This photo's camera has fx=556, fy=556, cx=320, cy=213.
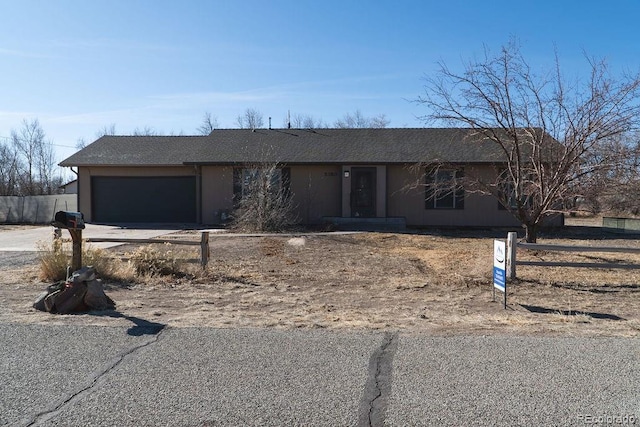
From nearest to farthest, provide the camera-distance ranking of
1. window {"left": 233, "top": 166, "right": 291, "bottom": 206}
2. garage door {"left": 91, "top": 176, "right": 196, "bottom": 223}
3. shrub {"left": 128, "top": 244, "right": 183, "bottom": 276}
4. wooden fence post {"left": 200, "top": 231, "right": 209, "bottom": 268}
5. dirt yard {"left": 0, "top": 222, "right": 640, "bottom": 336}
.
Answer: dirt yard {"left": 0, "top": 222, "right": 640, "bottom": 336} < shrub {"left": 128, "top": 244, "right": 183, "bottom": 276} < wooden fence post {"left": 200, "top": 231, "right": 209, "bottom": 268} < window {"left": 233, "top": 166, "right": 291, "bottom": 206} < garage door {"left": 91, "top": 176, "right": 196, "bottom": 223}

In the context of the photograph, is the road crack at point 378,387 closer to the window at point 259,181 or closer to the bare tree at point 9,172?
the window at point 259,181

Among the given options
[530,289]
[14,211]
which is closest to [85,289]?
[530,289]

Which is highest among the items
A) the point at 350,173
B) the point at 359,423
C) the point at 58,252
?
the point at 350,173

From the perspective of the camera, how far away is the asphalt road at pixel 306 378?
13.0 ft

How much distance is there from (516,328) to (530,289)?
3.06 metres

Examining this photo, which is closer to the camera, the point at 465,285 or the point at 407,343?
the point at 407,343

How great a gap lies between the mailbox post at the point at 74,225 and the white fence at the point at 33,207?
69.3 ft

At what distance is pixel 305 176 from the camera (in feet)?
75.2

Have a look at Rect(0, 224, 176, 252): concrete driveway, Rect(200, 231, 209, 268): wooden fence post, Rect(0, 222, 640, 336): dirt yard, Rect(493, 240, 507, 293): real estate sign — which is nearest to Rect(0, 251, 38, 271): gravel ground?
Rect(0, 222, 640, 336): dirt yard

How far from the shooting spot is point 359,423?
12.6 feet

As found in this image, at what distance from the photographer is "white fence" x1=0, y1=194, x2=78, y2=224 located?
28.4 metres

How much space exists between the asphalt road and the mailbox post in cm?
247

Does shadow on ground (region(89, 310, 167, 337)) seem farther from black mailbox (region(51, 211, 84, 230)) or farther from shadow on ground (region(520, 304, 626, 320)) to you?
shadow on ground (region(520, 304, 626, 320))

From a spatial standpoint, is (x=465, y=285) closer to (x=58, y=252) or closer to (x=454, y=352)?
(x=454, y=352)
